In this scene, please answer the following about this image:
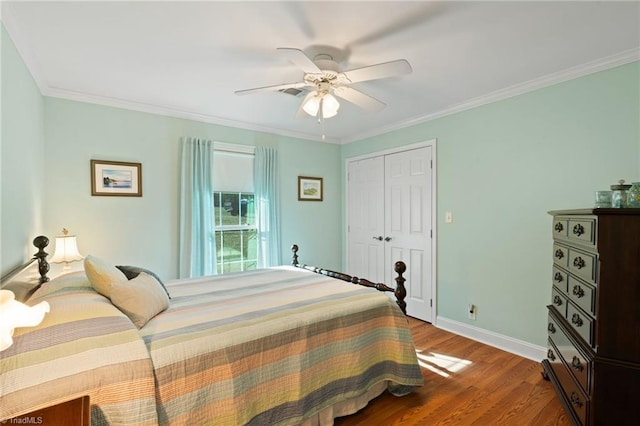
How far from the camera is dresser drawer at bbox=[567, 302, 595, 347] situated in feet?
5.19

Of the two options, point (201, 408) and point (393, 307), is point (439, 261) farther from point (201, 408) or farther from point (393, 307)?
point (201, 408)

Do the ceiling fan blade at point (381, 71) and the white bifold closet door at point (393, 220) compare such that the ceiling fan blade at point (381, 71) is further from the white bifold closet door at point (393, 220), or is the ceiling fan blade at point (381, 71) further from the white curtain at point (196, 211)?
the white curtain at point (196, 211)

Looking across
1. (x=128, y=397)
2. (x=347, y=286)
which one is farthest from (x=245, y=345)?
(x=347, y=286)

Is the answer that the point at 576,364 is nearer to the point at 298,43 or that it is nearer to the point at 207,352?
the point at 207,352

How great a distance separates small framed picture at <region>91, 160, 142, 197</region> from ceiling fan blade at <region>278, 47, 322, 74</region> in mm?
2272

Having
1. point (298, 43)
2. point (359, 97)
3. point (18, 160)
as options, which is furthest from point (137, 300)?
point (359, 97)

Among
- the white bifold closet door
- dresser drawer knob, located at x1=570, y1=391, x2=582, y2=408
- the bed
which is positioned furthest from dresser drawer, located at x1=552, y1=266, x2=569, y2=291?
the white bifold closet door

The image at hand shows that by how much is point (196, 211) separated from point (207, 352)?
2331 mm

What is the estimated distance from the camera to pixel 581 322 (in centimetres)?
170

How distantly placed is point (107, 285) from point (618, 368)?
2.66 metres

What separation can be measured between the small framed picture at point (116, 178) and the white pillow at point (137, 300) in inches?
70.0

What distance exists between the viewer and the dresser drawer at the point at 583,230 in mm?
1580

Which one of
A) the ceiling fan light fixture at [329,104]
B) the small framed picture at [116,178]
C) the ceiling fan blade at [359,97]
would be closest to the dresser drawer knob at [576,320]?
the ceiling fan blade at [359,97]

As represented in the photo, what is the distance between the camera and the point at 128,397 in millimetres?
1099
